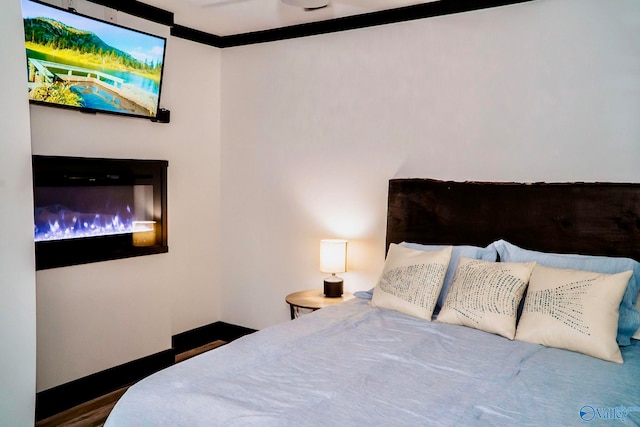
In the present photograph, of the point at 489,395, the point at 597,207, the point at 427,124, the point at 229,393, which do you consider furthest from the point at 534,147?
the point at 229,393

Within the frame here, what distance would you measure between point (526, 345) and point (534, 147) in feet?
4.07

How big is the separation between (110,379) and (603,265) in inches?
122

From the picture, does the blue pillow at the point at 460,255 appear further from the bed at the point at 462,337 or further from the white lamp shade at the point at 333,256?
the white lamp shade at the point at 333,256

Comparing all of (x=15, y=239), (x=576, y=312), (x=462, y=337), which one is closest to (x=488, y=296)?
(x=462, y=337)

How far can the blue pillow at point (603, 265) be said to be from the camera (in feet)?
7.83

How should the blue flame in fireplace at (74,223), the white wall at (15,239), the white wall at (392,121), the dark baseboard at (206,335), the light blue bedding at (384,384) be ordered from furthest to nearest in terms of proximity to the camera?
1. the dark baseboard at (206,335)
2. the blue flame in fireplace at (74,223)
3. the white wall at (392,121)
4. the white wall at (15,239)
5. the light blue bedding at (384,384)

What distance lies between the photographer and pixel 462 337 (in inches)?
95.7

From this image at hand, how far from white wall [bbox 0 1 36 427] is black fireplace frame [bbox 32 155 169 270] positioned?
36cm

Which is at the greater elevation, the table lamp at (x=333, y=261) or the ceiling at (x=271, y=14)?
the ceiling at (x=271, y=14)

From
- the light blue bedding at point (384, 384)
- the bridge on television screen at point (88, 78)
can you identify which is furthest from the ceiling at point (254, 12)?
the light blue bedding at point (384, 384)

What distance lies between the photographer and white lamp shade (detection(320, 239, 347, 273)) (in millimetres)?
3547

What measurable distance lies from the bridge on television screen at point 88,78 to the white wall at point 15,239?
12.0 inches

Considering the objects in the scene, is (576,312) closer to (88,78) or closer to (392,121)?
(392,121)

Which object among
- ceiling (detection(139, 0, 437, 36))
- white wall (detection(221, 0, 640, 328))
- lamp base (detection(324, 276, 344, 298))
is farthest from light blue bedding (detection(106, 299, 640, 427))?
ceiling (detection(139, 0, 437, 36))
